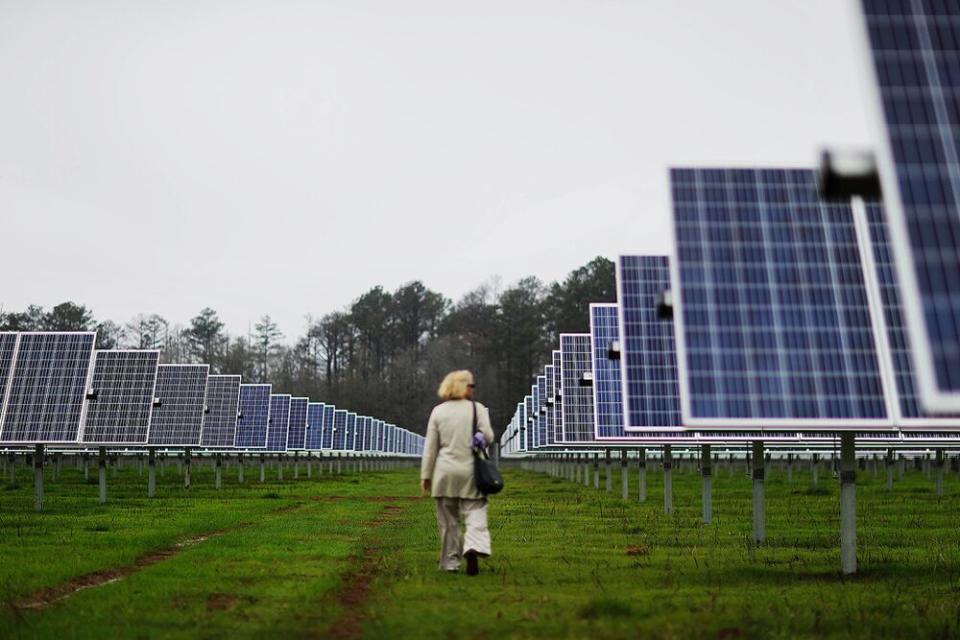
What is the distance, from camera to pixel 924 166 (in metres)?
8.48

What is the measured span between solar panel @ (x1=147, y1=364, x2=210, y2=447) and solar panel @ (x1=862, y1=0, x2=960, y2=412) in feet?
115

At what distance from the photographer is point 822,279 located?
14156 mm

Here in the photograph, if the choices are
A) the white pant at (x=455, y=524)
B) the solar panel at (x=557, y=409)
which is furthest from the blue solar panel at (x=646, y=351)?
the solar panel at (x=557, y=409)

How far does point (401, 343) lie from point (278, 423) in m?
84.8

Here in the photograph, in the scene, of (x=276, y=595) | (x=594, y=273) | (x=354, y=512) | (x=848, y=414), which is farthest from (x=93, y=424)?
(x=594, y=273)

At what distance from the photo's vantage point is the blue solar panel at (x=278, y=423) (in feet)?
194

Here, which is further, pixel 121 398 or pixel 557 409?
pixel 557 409

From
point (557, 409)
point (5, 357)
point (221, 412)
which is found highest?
point (221, 412)

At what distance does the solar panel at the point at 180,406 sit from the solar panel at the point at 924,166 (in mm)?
35181

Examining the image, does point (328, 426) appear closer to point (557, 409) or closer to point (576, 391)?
point (557, 409)

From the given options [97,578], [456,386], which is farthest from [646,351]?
[97,578]

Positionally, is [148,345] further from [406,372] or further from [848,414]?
[848,414]

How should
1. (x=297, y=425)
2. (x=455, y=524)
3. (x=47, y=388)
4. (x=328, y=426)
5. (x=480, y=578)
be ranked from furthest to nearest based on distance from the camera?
(x=328, y=426)
(x=297, y=425)
(x=47, y=388)
(x=455, y=524)
(x=480, y=578)

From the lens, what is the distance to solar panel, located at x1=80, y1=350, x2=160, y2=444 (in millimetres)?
31203
